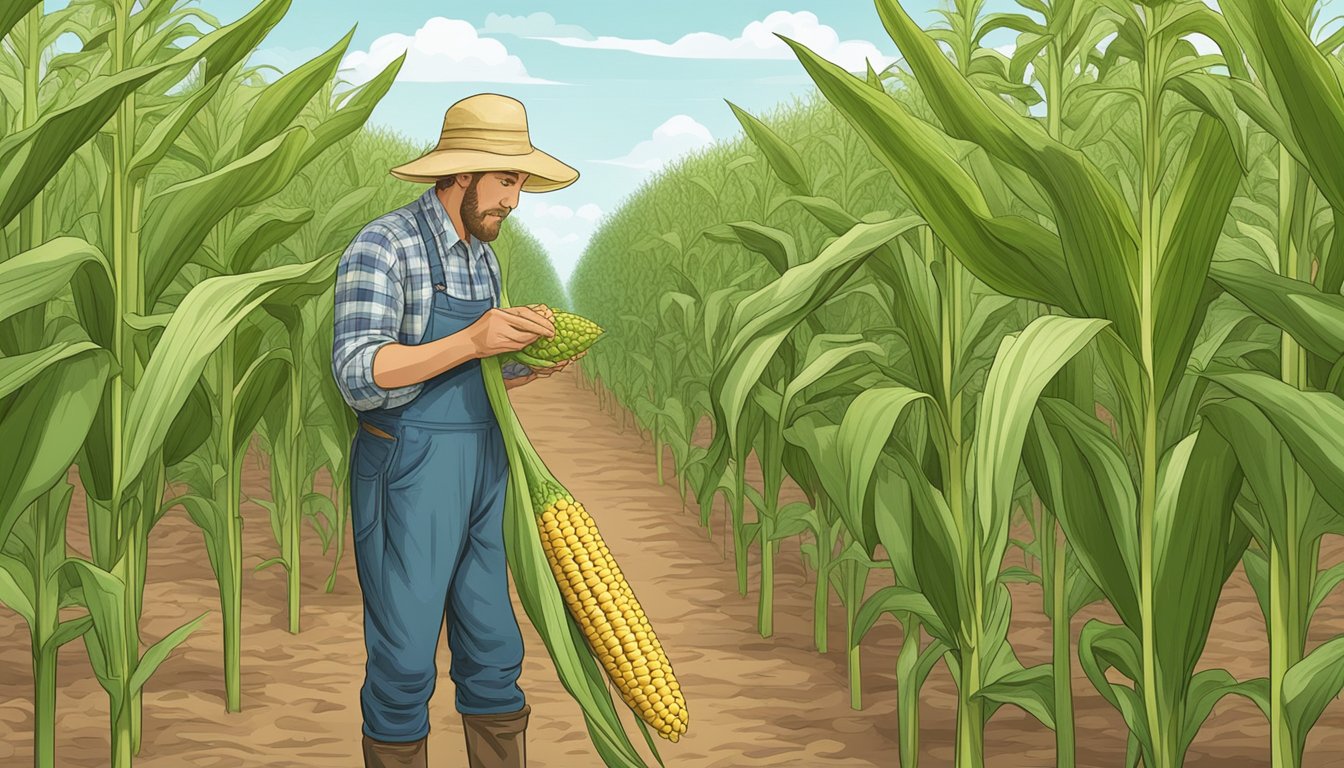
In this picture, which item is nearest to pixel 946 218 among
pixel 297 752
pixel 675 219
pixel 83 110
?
pixel 83 110

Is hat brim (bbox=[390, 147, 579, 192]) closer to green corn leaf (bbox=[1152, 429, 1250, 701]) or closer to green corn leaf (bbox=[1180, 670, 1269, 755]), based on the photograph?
green corn leaf (bbox=[1152, 429, 1250, 701])

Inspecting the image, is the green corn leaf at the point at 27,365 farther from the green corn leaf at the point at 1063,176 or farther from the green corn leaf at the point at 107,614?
the green corn leaf at the point at 1063,176

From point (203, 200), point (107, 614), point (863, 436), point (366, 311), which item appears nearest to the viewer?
point (863, 436)

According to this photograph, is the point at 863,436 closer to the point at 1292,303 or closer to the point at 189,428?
the point at 1292,303

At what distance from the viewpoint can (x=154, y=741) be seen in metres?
3.48

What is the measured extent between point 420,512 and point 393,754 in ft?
1.84

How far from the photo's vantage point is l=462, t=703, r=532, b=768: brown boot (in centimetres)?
301

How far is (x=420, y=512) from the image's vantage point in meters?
2.76

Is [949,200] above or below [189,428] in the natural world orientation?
above

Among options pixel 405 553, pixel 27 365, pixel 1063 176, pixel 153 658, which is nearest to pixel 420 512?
pixel 405 553

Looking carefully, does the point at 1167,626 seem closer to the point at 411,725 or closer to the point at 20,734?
the point at 411,725

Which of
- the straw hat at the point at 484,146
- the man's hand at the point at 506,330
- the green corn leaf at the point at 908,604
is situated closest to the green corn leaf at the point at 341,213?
the straw hat at the point at 484,146

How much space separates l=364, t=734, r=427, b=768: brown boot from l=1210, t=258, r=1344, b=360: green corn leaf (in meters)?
1.94

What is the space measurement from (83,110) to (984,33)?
1.95 metres
